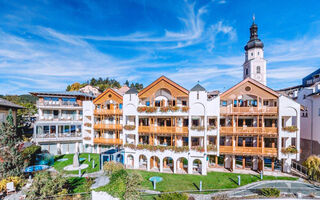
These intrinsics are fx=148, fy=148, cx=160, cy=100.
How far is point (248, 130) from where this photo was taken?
21344 mm

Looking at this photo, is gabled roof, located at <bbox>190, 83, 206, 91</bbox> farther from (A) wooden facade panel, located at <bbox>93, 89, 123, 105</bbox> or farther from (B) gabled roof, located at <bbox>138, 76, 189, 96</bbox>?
(A) wooden facade panel, located at <bbox>93, 89, 123, 105</bbox>

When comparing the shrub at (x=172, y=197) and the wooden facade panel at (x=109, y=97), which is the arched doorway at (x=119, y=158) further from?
the shrub at (x=172, y=197)

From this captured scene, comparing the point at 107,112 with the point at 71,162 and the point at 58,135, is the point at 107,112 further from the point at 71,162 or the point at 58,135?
the point at 58,135

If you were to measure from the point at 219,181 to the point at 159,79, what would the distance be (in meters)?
16.2

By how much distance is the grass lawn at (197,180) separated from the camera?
17297mm

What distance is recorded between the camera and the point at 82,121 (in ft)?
101

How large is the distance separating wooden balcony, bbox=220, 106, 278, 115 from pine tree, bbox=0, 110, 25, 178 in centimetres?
2806

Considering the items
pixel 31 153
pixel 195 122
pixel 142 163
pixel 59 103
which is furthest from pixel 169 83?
pixel 31 153

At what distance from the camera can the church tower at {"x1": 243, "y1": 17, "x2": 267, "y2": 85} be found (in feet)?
109

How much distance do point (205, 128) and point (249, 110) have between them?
6.91m

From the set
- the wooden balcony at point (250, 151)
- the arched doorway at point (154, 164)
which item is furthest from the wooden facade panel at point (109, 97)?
the wooden balcony at point (250, 151)

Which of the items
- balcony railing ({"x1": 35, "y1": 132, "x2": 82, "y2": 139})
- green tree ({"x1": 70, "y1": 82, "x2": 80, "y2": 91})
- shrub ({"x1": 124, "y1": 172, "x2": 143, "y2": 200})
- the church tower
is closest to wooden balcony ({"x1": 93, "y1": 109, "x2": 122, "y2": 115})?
balcony railing ({"x1": 35, "y1": 132, "x2": 82, "y2": 139})

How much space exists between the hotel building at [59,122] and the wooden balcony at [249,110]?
27862 mm

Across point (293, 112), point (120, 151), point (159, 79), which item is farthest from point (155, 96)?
point (293, 112)
